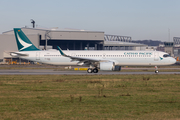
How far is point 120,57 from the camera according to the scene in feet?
141

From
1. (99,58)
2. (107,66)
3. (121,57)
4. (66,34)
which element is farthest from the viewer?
(66,34)

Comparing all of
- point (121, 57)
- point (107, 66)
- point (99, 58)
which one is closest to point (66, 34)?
point (99, 58)

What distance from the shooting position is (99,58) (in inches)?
1715

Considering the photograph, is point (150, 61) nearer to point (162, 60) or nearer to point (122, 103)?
point (162, 60)

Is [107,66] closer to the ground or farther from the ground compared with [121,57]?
closer to the ground

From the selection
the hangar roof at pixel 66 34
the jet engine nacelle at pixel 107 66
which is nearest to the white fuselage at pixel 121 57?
the jet engine nacelle at pixel 107 66

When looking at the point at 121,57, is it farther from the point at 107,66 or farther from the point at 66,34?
the point at 66,34

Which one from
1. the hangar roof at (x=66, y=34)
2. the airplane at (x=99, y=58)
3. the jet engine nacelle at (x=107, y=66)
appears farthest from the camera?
the hangar roof at (x=66, y=34)

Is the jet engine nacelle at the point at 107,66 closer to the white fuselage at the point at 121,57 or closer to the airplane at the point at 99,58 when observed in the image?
the airplane at the point at 99,58

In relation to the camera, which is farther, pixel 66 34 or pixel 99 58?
pixel 66 34

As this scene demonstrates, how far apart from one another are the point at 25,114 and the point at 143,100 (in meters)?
7.09

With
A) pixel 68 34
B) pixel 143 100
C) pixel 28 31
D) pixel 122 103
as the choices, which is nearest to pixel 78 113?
pixel 122 103

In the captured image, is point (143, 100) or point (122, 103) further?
point (143, 100)

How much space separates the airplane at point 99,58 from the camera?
135ft
